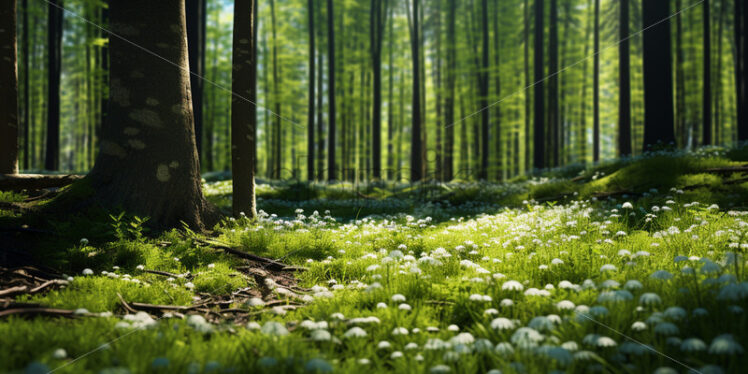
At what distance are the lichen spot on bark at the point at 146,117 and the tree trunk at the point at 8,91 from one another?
174 inches

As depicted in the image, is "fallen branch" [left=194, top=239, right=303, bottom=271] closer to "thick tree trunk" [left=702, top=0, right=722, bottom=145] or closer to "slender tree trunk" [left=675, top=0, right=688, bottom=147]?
"thick tree trunk" [left=702, top=0, right=722, bottom=145]

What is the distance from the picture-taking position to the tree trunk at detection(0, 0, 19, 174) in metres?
7.68

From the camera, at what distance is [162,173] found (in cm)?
545

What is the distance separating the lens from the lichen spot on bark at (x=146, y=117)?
5.40m

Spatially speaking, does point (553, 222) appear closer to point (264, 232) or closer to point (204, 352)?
point (264, 232)

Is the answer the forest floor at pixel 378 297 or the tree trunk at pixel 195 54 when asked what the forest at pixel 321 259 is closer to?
the forest floor at pixel 378 297

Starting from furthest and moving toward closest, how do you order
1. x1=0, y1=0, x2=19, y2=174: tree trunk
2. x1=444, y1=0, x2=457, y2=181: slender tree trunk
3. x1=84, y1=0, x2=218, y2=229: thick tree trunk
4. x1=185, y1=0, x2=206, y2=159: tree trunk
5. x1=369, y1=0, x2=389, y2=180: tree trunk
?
x1=444, y1=0, x2=457, y2=181: slender tree trunk, x1=369, y1=0, x2=389, y2=180: tree trunk, x1=185, y1=0, x2=206, y2=159: tree trunk, x1=0, y1=0, x2=19, y2=174: tree trunk, x1=84, y1=0, x2=218, y2=229: thick tree trunk

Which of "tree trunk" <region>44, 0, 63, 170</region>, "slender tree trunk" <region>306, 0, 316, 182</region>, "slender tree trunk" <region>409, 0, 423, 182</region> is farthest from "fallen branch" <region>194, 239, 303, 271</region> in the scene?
"tree trunk" <region>44, 0, 63, 170</region>

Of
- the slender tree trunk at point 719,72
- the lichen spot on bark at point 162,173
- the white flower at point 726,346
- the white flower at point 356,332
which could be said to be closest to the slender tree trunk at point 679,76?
the slender tree trunk at point 719,72

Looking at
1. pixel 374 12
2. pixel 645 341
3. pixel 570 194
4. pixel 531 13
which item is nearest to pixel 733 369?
pixel 645 341

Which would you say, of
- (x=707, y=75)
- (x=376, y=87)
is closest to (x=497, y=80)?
(x=376, y=87)

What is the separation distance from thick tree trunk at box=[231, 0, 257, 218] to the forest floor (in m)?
0.59

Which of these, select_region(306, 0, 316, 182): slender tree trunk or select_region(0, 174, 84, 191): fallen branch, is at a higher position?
select_region(306, 0, 316, 182): slender tree trunk

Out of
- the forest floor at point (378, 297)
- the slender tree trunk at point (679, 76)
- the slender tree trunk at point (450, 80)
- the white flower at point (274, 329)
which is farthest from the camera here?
the slender tree trunk at point (450, 80)
